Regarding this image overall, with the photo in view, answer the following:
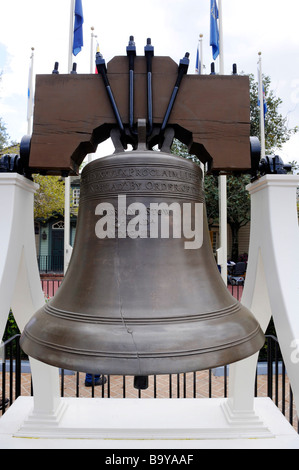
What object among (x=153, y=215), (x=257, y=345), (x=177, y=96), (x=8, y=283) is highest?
(x=177, y=96)

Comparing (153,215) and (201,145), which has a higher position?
(201,145)

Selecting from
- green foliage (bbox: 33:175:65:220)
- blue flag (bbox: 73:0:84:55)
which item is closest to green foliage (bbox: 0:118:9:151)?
green foliage (bbox: 33:175:65:220)

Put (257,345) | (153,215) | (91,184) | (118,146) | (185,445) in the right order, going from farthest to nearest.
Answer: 1. (185,445)
2. (118,146)
3. (91,184)
4. (153,215)
5. (257,345)

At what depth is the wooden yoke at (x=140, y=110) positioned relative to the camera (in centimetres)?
203

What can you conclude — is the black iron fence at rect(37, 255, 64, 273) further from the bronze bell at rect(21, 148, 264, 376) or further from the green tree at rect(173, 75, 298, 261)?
the bronze bell at rect(21, 148, 264, 376)

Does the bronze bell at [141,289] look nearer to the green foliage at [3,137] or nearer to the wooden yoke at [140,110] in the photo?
the wooden yoke at [140,110]

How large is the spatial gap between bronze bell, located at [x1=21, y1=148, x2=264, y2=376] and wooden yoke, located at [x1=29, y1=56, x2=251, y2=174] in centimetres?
32

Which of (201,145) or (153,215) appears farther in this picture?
(201,145)

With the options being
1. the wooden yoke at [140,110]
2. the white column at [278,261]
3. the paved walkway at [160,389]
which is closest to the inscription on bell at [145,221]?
the wooden yoke at [140,110]

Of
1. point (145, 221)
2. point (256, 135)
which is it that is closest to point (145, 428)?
point (145, 221)

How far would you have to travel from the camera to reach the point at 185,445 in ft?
7.91
